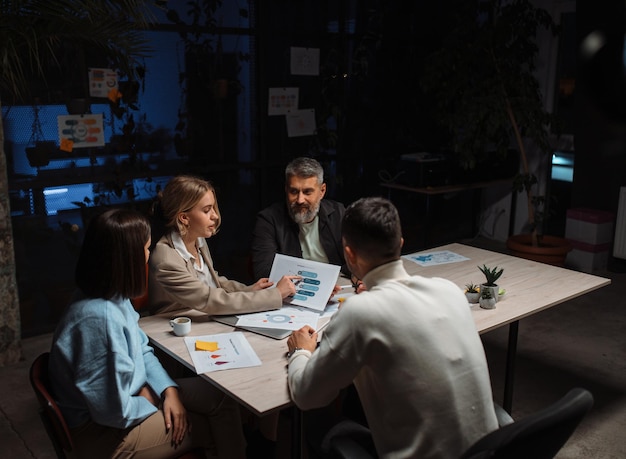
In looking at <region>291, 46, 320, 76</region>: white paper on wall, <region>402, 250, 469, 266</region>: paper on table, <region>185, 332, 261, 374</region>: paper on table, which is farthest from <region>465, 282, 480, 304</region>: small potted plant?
<region>291, 46, 320, 76</region>: white paper on wall

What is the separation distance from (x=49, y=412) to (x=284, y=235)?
1693mm

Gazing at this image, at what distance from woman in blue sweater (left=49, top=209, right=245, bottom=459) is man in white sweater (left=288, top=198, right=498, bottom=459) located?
0.57m

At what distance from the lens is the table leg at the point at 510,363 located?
3.09 meters

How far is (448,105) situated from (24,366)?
420 cm

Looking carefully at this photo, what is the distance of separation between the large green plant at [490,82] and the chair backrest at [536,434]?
406 centimetres

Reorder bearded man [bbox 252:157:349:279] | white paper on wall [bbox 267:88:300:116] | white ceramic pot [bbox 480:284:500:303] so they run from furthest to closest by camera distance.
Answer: white paper on wall [bbox 267:88:300:116] → bearded man [bbox 252:157:349:279] → white ceramic pot [bbox 480:284:500:303]

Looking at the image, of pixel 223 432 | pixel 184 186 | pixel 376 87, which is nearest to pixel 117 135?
pixel 184 186

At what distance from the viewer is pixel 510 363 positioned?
3135 millimetres

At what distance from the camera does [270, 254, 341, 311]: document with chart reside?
2680mm

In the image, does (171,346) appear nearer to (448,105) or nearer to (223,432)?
(223,432)

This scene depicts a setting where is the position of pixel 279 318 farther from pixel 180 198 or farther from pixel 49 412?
pixel 49 412

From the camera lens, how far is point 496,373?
3848 mm

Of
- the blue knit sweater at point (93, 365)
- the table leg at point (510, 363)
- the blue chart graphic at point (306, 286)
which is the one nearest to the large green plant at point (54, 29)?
the blue chart graphic at point (306, 286)

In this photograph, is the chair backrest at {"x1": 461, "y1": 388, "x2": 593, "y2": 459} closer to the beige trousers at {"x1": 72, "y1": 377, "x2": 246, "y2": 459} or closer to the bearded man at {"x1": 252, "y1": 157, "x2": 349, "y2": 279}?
the beige trousers at {"x1": 72, "y1": 377, "x2": 246, "y2": 459}
